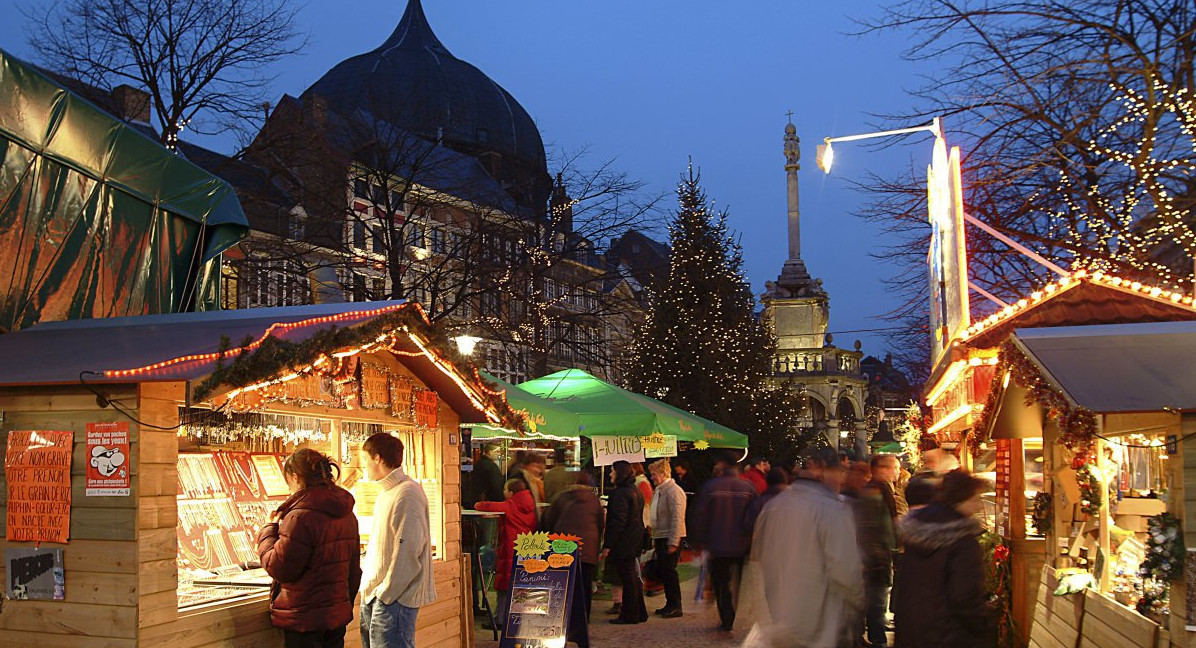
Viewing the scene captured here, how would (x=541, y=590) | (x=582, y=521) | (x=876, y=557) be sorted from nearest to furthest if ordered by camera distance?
(x=541, y=590), (x=876, y=557), (x=582, y=521)

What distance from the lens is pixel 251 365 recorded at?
20.1 ft

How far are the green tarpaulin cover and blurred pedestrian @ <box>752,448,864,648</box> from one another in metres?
5.61

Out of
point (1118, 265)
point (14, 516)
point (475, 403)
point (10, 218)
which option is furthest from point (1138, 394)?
point (1118, 265)

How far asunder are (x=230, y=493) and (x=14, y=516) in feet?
5.58

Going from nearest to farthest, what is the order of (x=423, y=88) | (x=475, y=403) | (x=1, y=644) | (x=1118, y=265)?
(x=1, y=644)
(x=475, y=403)
(x=1118, y=265)
(x=423, y=88)

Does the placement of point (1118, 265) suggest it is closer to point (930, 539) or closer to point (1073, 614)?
point (1073, 614)

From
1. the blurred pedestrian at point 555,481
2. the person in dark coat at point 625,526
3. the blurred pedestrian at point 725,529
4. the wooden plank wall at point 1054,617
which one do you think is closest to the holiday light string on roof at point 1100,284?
the wooden plank wall at point 1054,617

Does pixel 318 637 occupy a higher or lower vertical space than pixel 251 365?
lower

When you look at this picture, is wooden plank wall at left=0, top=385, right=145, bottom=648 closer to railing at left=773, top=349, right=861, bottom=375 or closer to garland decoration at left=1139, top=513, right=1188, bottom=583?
garland decoration at left=1139, top=513, right=1188, bottom=583

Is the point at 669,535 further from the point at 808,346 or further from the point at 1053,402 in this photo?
the point at 808,346

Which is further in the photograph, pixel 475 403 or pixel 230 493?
pixel 475 403

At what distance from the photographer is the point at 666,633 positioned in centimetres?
1179

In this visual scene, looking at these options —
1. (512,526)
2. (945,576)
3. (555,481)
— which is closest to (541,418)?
Result: (512,526)

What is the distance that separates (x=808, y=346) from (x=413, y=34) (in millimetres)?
26457
